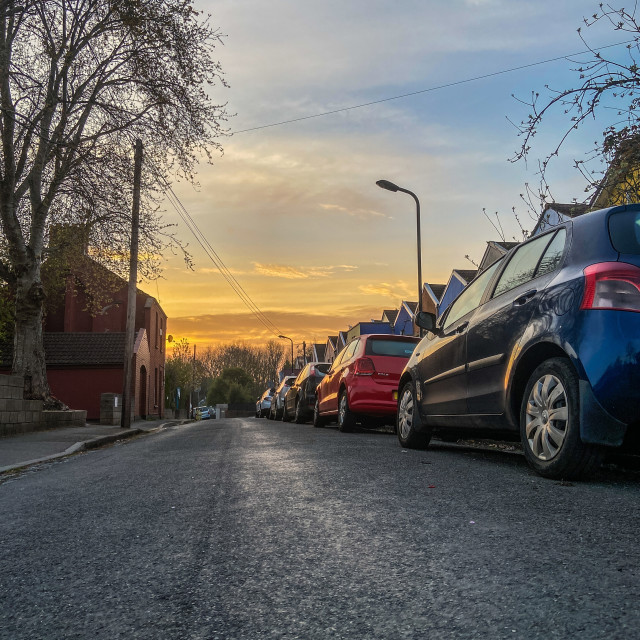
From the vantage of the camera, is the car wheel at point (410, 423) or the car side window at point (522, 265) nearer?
the car side window at point (522, 265)

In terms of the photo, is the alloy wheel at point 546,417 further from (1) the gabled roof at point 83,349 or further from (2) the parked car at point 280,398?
(1) the gabled roof at point 83,349

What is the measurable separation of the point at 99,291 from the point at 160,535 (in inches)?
767

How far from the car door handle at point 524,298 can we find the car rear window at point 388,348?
22.2 feet

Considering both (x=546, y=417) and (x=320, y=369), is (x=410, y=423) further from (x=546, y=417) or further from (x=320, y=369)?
(x=320, y=369)

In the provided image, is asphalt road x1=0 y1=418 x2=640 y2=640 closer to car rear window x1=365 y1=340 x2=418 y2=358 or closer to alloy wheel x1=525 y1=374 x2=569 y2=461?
alloy wheel x1=525 y1=374 x2=569 y2=461

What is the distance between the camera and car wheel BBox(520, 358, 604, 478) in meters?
4.54

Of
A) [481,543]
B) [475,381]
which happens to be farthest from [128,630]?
[475,381]

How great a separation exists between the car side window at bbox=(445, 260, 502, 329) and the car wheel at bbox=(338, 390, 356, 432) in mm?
5079

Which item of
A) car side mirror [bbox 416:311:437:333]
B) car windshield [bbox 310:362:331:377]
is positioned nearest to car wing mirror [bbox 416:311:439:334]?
car side mirror [bbox 416:311:437:333]

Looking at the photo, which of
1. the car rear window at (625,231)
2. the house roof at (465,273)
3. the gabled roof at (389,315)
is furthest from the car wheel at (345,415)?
the gabled roof at (389,315)

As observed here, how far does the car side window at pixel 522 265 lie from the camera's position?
221 inches

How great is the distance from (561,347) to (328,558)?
8.44 ft

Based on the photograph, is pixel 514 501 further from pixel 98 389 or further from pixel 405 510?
pixel 98 389

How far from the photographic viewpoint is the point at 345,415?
40.5ft
